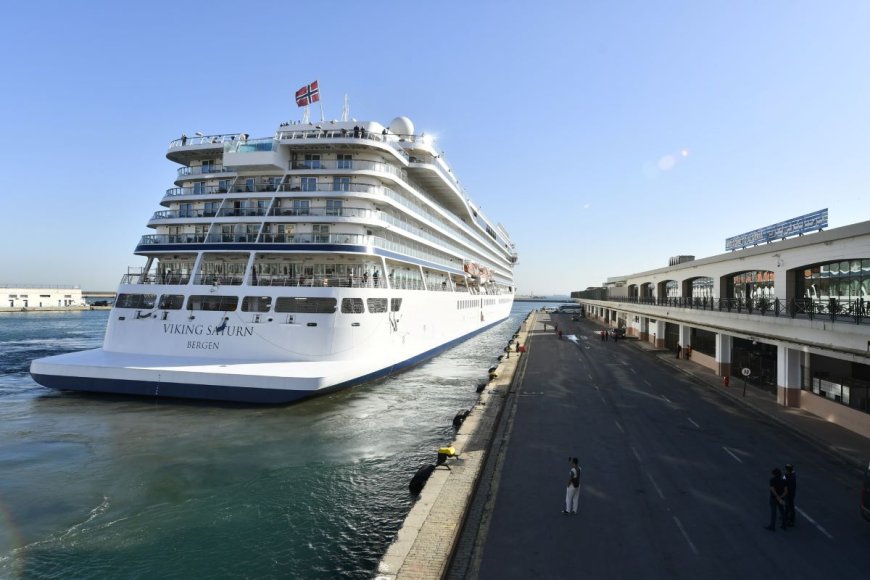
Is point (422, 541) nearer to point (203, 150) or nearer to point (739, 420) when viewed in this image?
point (739, 420)

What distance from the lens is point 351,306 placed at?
24281 millimetres

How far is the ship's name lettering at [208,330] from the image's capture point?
23234 millimetres

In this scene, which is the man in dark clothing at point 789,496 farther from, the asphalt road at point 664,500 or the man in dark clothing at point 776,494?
the asphalt road at point 664,500

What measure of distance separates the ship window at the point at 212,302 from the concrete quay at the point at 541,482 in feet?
44.5

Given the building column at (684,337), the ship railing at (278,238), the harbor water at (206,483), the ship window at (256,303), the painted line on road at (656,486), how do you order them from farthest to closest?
the building column at (684,337)
the ship railing at (278,238)
the ship window at (256,303)
the painted line on road at (656,486)
the harbor water at (206,483)

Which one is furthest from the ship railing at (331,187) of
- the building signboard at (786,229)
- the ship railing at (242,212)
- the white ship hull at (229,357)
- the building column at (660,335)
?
the building column at (660,335)

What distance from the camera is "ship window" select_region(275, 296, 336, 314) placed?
23.5 meters

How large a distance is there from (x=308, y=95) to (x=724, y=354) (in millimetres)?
31952

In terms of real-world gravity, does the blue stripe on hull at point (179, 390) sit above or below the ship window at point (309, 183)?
below

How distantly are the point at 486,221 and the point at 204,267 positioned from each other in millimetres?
58319

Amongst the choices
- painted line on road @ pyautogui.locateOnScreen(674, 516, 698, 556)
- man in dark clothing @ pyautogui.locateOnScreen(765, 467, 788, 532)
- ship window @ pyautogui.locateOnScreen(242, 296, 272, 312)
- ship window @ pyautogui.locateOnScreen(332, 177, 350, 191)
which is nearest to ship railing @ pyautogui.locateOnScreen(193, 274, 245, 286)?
ship window @ pyautogui.locateOnScreen(242, 296, 272, 312)

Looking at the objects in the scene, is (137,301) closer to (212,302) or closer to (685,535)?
(212,302)

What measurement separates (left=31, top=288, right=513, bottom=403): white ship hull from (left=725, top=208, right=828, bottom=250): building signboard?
2322 centimetres

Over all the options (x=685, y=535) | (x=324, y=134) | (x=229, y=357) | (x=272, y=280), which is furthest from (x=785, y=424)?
(x=324, y=134)
